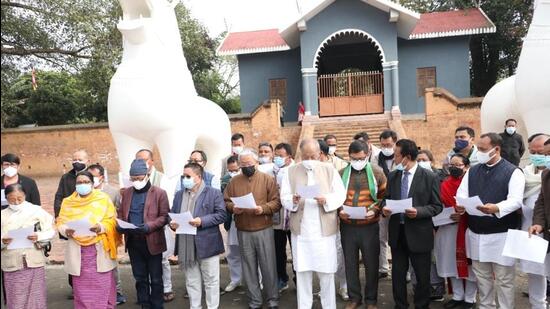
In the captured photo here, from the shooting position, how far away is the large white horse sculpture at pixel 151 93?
491 centimetres

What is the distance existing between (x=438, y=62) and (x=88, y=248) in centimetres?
1637

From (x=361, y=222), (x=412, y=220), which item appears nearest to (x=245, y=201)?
(x=361, y=222)

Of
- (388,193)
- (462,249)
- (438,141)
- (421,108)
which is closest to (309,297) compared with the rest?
(388,193)

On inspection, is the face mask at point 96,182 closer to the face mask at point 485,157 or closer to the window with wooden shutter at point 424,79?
the face mask at point 485,157

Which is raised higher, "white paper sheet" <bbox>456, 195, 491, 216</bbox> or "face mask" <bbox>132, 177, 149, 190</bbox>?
"face mask" <bbox>132, 177, 149, 190</bbox>

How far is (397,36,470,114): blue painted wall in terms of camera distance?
57.7ft

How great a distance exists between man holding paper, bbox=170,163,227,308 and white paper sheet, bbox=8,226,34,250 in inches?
46.6

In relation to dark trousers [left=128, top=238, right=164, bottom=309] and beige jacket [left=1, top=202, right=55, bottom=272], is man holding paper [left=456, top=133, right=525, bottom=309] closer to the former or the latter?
dark trousers [left=128, top=238, right=164, bottom=309]

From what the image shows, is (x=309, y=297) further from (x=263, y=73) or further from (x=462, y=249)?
(x=263, y=73)

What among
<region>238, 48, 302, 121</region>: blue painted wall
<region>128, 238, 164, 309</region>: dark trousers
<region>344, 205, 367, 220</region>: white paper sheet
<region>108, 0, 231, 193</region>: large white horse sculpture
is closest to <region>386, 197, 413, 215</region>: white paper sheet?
<region>344, 205, 367, 220</region>: white paper sheet

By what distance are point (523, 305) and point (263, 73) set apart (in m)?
15.2

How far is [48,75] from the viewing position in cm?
2295

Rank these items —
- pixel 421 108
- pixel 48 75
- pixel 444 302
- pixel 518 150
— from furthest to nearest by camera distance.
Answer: pixel 48 75, pixel 421 108, pixel 518 150, pixel 444 302

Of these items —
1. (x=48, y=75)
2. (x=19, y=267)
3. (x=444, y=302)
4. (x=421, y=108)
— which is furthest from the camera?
(x=48, y=75)
